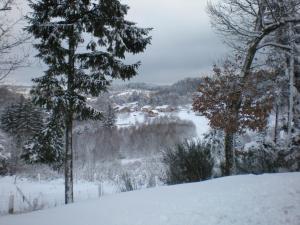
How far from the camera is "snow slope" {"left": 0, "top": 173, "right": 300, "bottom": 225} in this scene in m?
5.96

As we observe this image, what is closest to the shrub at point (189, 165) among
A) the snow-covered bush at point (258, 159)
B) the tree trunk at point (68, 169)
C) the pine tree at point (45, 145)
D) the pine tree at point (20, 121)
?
the snow-covered bush at point (258, 159)

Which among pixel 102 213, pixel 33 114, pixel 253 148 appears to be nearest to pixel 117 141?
pixel 33 114

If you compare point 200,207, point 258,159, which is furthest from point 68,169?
point 200,207

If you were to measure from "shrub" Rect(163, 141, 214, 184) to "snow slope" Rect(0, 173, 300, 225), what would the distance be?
3667 millimetres

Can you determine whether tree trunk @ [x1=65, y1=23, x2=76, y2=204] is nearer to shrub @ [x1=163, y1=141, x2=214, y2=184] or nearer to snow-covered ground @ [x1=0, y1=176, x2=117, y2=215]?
snow-covered ground @ [x1=0, y1=176, x2=117, y2=215]

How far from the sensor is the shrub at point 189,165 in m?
12.1

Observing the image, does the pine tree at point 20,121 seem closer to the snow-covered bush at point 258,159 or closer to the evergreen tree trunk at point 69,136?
the evergreen tree trunk at point 69,136

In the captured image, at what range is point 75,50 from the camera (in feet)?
43.7

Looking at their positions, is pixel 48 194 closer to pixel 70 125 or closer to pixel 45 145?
pixel 45 145

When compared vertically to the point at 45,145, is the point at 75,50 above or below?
above

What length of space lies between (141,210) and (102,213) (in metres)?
0.80

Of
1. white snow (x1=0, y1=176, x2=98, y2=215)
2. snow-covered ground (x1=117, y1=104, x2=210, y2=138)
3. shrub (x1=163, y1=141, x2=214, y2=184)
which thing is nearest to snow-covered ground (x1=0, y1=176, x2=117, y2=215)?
white snow (x1=0, y1=176, x2=98, y2=215)

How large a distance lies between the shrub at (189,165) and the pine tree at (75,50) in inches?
135

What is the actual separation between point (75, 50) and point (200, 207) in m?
8.84
